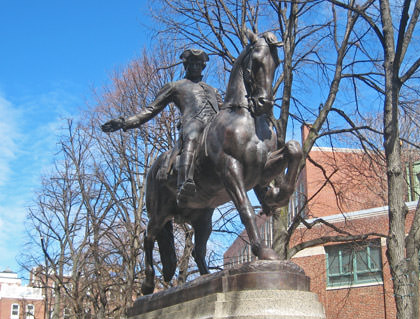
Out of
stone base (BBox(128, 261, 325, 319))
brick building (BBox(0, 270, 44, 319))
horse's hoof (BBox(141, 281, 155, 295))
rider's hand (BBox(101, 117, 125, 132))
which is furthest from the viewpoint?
brick building (BBox(0, 270, 44, 319))

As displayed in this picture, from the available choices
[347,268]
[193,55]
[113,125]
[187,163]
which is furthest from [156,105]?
[347,268]

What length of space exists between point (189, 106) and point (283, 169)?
1.89 m

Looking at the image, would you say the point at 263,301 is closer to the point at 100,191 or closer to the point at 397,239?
the point at 397,239

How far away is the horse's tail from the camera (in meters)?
8.29

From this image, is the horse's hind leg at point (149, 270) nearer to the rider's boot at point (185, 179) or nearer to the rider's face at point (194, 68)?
the rider's boot at point (185, 179)

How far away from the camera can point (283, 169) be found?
6633 millimetres

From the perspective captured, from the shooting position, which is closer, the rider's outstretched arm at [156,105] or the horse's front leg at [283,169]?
the horse's front leg at [283,169]

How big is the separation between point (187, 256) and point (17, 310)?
52.9 metres

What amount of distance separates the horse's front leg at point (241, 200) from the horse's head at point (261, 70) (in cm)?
71

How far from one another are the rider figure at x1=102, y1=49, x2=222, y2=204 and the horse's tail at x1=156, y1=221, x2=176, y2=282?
1410 mm

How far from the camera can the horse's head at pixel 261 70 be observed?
21.5 feet

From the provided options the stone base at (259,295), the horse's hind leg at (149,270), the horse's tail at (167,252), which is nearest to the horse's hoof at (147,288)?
the horse's hind leg at (149,270)

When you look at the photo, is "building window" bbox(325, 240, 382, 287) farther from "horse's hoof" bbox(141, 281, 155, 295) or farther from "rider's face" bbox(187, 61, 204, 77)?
"rider's face" bbox(187, 61, 204, 77)

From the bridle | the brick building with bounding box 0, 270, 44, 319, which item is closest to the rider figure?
the bridle
